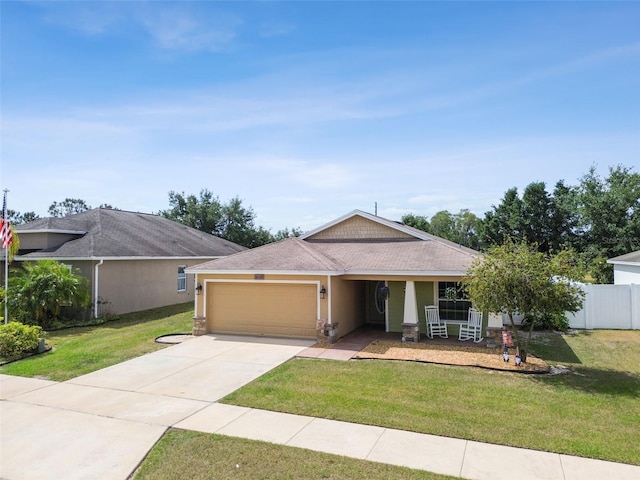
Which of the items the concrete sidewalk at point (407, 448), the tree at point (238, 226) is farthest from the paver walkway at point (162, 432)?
the tree at point (238, 226)

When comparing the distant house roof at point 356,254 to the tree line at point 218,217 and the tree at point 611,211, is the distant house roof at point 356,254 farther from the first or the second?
the tree line at point 218,217

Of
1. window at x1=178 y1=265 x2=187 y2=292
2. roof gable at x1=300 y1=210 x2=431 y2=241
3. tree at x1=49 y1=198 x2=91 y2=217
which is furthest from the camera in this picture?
tree at x1=49 y1=198 x2=91 y2=217

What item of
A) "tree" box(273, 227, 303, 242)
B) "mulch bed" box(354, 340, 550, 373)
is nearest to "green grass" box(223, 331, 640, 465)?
"mulch bed" box(354, 340, 550, 373)

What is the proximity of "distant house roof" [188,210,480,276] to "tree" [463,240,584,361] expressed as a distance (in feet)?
7.18

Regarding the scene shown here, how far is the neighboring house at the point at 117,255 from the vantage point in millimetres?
17984

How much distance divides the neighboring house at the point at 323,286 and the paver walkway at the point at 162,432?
3906 millimetres

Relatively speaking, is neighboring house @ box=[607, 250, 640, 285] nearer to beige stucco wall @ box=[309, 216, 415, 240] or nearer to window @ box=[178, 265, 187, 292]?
beige stucco wall @ box=[309, 216, 415, 240]

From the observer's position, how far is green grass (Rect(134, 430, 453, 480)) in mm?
5227

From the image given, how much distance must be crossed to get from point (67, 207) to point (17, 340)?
70491 mm

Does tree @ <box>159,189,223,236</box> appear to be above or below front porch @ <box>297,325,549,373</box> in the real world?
above

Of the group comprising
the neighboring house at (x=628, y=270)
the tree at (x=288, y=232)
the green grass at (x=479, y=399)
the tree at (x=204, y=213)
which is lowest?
the green grass at (x=479, y=399)

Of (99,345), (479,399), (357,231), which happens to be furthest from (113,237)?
(479,399)

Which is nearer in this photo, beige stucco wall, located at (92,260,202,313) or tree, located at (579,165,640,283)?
beige stucco wall, located at (92,260,202,313)

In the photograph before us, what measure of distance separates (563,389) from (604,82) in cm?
934
